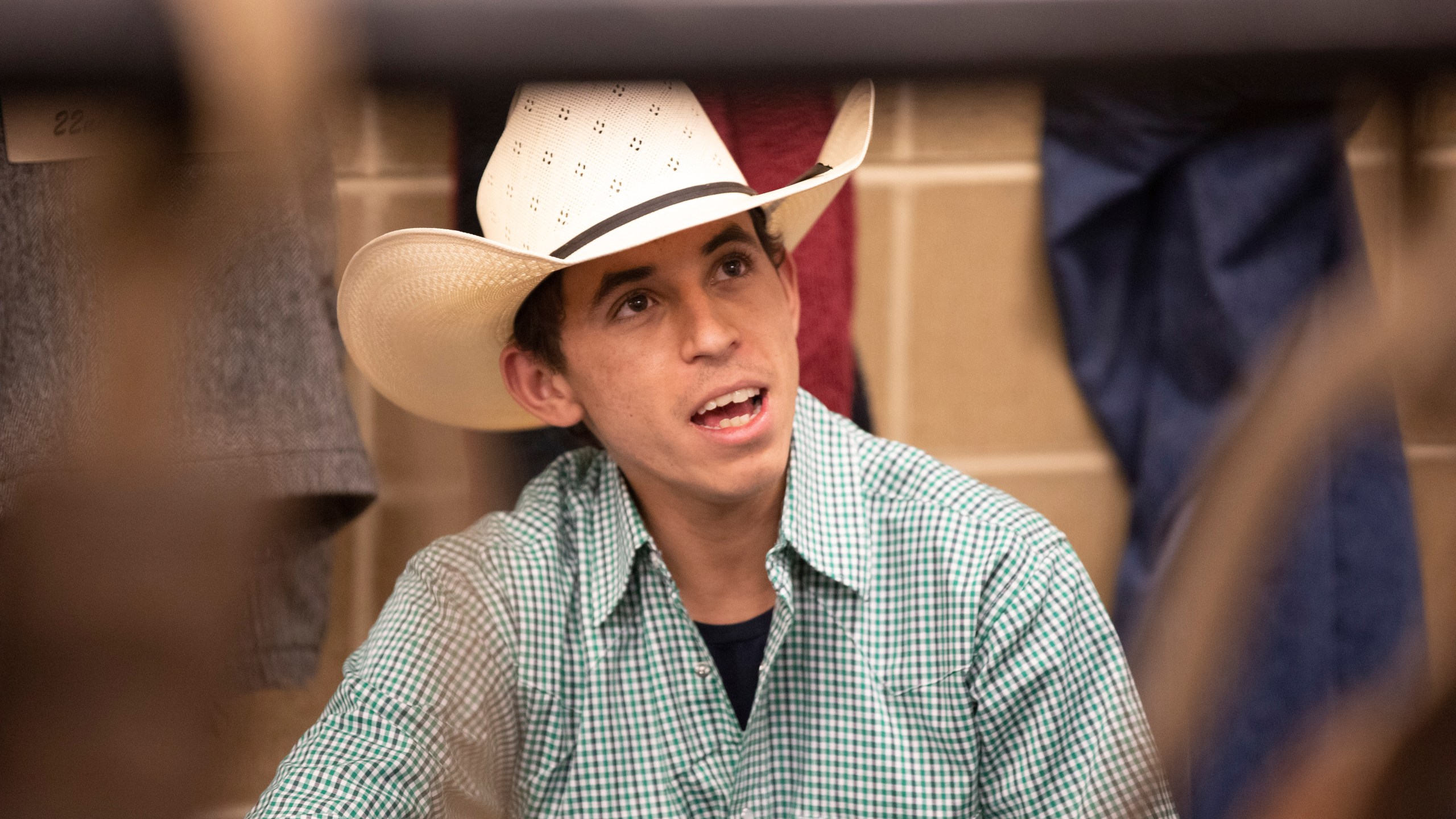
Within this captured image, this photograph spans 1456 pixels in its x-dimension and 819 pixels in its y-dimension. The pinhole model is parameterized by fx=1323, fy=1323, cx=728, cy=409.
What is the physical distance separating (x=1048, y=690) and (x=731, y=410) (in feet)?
1.19

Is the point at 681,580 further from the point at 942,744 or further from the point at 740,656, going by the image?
the point at 942,744

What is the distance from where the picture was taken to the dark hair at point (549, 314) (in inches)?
46.1

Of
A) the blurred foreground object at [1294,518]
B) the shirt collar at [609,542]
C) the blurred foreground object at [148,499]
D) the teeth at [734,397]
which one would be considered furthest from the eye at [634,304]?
the blurred foreground object at [1294,518]

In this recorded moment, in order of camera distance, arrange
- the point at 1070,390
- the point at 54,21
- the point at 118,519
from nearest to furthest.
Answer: the point at 54,21
the point at 118,519
the point at 1070,390

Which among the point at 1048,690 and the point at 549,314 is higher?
the point at 549,314

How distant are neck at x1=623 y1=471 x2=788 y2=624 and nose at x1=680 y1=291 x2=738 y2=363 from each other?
0.20 meters

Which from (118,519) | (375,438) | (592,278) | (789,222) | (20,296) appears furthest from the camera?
(375,438)

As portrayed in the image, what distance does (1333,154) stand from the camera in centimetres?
147

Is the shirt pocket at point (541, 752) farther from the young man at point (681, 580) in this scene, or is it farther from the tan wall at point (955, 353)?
the tan wall at point (955, 353)

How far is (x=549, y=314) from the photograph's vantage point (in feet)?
3.89

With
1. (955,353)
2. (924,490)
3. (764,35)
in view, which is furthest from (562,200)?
(764,35)

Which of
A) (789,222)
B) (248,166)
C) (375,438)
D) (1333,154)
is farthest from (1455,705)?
(375,438)

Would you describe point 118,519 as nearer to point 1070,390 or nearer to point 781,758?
point 781,758

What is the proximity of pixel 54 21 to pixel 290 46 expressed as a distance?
4cm
